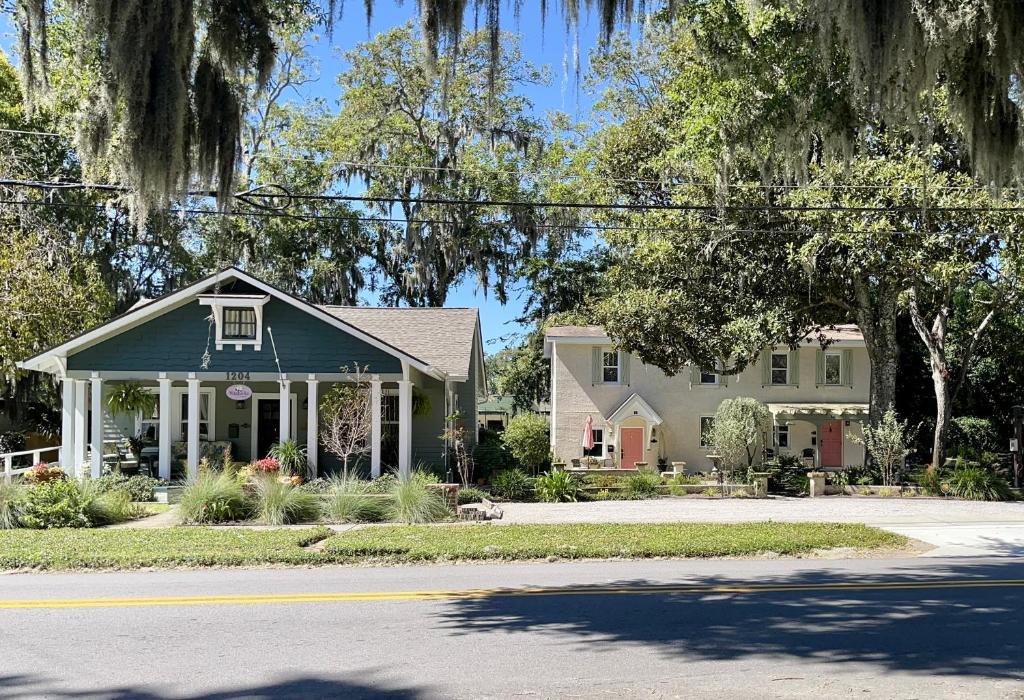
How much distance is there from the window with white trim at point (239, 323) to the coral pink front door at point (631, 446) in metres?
12.7

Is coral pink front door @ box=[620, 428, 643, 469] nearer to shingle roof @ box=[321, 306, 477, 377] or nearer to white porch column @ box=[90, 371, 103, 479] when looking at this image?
shingle roof @ box=[321, 306, 477, 377]

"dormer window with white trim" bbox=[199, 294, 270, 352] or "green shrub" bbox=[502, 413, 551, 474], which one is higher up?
"dormer window with white trim" bbox=[199, 294, 270, 352]

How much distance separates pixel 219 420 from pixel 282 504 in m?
9.69

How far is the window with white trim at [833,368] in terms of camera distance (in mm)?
29531

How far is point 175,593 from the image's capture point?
9.41 meters

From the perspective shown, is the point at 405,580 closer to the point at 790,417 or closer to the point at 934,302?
the point at 934,302

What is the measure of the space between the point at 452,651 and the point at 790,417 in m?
23.3

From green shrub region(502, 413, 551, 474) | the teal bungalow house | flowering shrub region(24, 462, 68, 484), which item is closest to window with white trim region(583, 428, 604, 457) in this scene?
green shrub region(502, 413, 551, 474)

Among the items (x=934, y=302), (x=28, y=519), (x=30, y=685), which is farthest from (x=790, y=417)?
(x=30, y=685)

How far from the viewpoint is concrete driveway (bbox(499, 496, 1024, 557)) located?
14234 mm

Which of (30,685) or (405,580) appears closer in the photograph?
(30,685)

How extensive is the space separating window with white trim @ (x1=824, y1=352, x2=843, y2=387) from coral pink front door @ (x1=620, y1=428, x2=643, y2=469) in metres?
6.18

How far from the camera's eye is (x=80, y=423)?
835 inches

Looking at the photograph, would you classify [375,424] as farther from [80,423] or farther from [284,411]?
[80,423]
